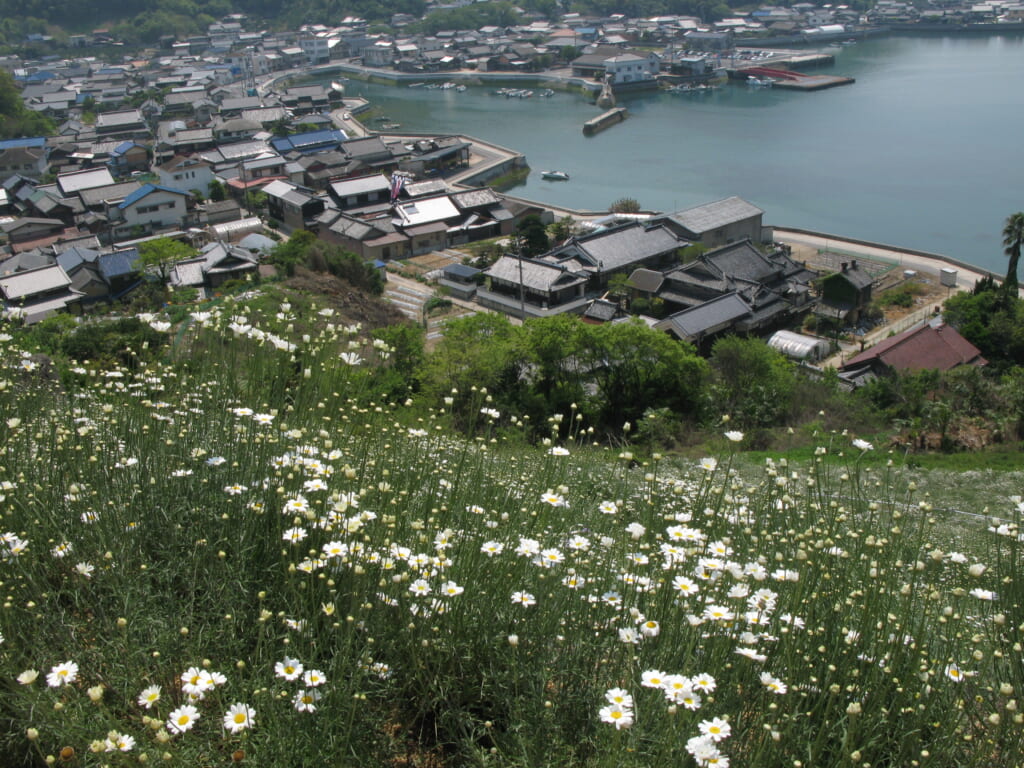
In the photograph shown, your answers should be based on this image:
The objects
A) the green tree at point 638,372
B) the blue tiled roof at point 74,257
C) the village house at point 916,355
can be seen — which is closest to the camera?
the green tree at point 638,372

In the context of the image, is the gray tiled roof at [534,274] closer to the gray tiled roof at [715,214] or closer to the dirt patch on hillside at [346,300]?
the dirt patch on hillside at [346,300]

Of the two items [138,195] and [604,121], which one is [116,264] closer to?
[138,195]

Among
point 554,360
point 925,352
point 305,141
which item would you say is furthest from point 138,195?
point 925,352

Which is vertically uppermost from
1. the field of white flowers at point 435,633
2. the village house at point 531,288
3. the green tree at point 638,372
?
the field of white flowers at point 435,633

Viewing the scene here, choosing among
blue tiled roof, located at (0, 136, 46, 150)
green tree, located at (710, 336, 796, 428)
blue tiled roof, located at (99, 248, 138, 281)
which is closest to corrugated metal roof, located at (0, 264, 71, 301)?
blue tiled roof, located at (99, 248, 138, 281)

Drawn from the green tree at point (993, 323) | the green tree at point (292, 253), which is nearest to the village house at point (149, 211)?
the green tree at point (292, 253)

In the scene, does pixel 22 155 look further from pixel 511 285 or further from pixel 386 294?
pixel 511 285
